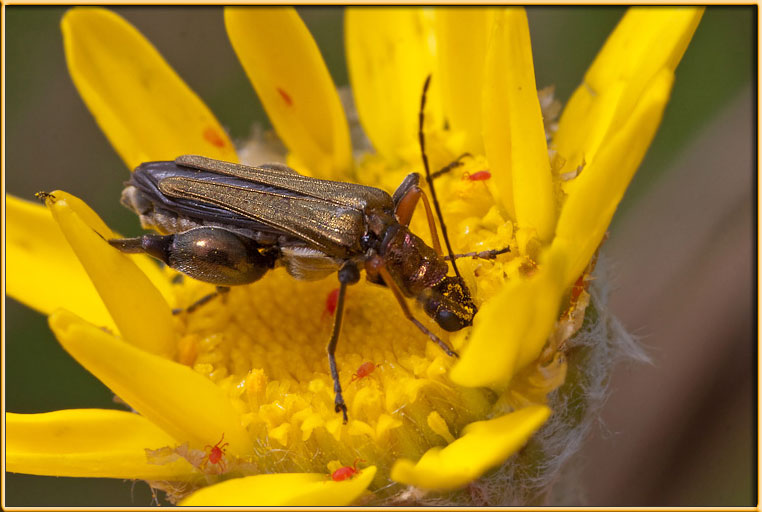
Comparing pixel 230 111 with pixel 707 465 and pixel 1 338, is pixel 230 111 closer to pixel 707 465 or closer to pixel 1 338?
pixel 1 338

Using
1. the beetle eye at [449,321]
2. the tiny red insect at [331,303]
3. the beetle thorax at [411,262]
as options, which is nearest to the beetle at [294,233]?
the beetle thorax at [411,262]

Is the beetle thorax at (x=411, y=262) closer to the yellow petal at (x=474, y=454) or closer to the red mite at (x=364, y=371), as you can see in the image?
the red mite at (x=364, y=371)

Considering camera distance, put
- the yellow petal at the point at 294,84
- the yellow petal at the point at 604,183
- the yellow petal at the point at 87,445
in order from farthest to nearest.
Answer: the yellow petal at the point at 294,84 < the yellow petal at the point at 87,445 < the yellow petal at the point at 604,183

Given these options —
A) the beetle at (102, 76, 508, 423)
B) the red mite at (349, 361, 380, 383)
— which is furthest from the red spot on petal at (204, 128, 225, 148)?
the red mite at (349, 361, 380, 383)

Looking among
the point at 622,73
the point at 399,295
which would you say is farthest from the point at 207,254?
the point at 622,73

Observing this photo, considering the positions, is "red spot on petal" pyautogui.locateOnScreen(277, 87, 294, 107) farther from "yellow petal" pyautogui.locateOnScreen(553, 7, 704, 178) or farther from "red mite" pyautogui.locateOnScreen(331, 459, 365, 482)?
"red mite" pyautogui.locateOnScreen(331, 459, 365, 482)

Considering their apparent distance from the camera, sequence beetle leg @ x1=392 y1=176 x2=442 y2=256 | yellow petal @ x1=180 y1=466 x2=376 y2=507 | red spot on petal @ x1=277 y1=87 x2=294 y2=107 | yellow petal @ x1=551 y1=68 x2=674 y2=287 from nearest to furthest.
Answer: yellow petal @ x1=551 y1=68 x2=674 y2=287
yellow petal @ x1=180 y1=466 x2=376 y2=507
beetle leg @ x1=392 y1=176 x2=442 y2=256
red spot on petal @ x1=277 y1=87 x2=294 y2=107

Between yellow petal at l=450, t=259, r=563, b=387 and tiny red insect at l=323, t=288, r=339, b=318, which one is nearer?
yellow petal at l=450, t=259, r=563, b=387
